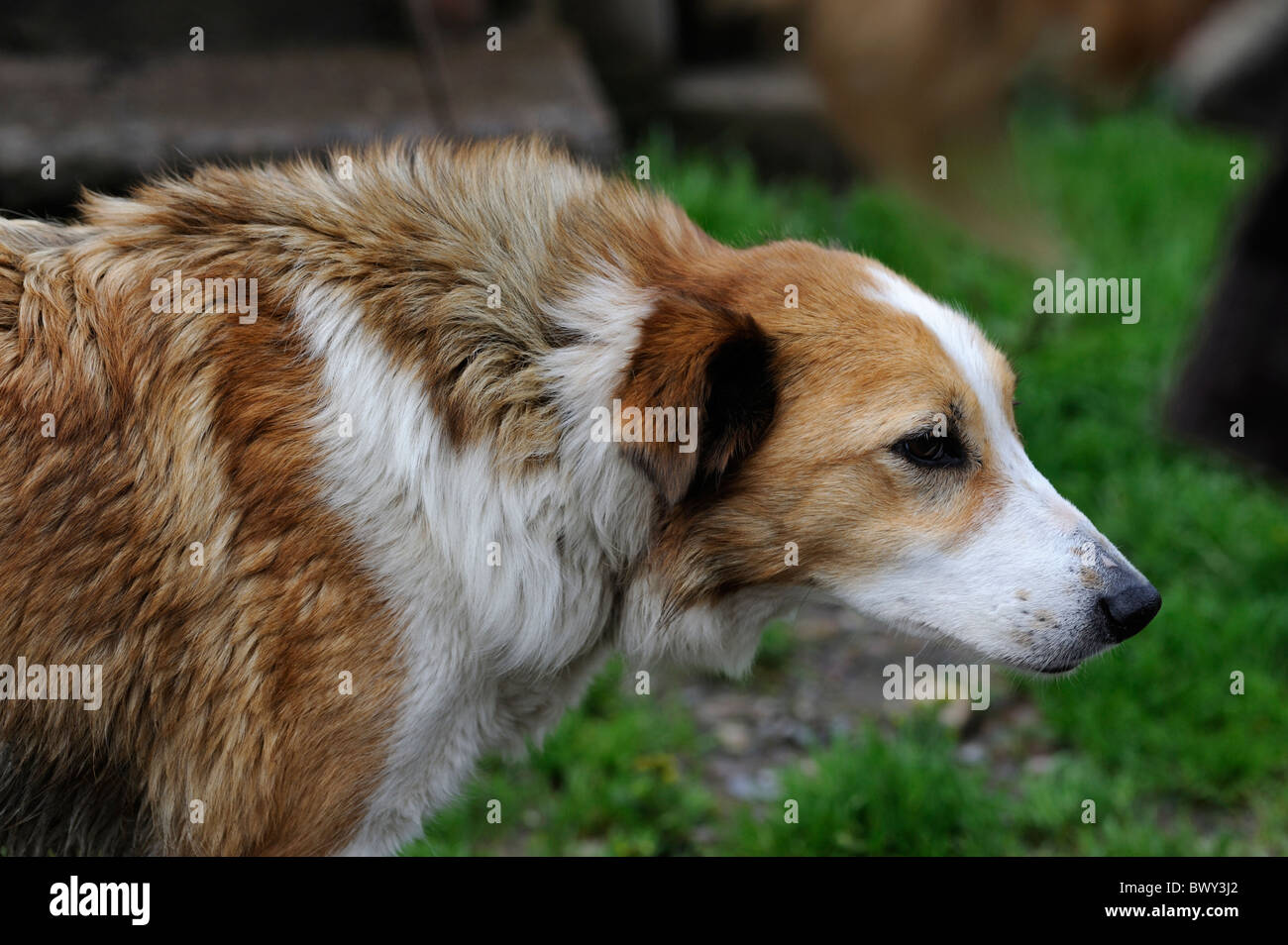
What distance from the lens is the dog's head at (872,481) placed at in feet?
8.71

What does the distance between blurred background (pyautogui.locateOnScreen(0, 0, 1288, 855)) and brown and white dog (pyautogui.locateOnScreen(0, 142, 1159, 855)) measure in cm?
39

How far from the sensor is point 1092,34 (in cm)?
115

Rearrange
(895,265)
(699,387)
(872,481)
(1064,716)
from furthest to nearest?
(895,265) < (1064,716) < (872,481) < (699,387)

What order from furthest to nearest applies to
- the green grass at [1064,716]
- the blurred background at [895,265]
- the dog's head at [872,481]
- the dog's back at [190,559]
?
1. the green grass at [1064,716]
2. the dog's head at [872,481]
3. the dog's back at [190,559]
4. the blurred background at [895,265]

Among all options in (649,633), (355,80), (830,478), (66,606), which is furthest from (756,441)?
(355,80)

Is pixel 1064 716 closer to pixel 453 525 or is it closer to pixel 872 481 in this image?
pixel 872 481

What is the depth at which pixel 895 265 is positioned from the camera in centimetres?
606

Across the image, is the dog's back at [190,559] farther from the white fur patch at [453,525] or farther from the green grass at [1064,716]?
the green grass at [1064,716]

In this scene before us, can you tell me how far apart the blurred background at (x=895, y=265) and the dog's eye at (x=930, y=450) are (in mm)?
422

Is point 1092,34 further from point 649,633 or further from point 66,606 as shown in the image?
point 66,606

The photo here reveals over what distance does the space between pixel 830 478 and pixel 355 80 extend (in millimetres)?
4089

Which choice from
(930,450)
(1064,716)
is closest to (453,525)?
(930,450)

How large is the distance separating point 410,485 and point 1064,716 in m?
2.83

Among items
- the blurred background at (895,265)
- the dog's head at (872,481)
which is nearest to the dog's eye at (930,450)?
the dog's head at (872,481)
